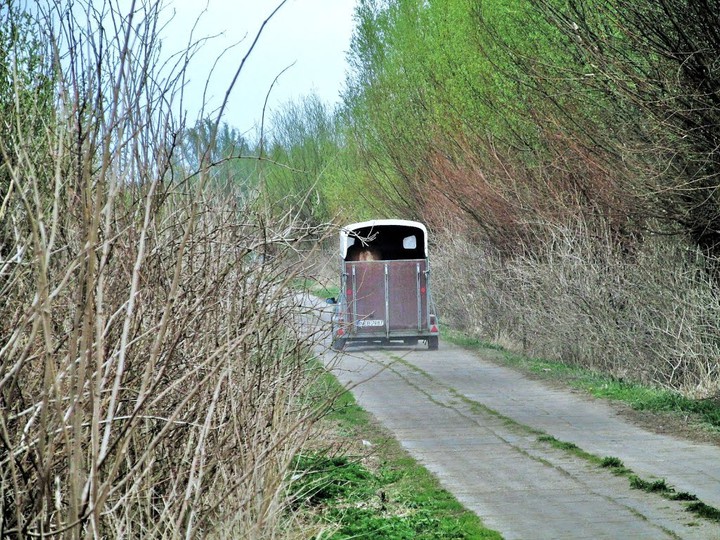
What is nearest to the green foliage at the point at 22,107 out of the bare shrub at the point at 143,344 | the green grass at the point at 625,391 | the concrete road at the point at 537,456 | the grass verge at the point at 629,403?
the bare shrub at the point at 143,344

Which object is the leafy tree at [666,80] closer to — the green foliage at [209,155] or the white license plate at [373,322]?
the green foliage at [209,155]

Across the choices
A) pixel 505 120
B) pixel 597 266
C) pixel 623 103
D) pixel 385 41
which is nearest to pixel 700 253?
pixel 623 103

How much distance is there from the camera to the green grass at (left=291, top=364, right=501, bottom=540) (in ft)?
25.8

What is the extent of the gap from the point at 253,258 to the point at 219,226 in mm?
1339

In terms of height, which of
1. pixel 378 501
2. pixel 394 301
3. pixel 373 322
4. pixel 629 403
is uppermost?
pixel 394 301

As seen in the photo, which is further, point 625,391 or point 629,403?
point 625,391

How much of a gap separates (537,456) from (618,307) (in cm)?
775

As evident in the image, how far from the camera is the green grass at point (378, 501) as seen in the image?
787 centimetres

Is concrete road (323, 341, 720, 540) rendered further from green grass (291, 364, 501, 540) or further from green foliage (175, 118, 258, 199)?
green foliage (175, 118, 258, 199)

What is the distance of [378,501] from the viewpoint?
8.84 meters

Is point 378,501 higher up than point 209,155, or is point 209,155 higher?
point 209,155

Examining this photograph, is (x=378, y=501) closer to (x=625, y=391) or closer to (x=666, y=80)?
(x=666, y=80)

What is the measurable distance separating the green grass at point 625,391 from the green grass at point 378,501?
415 cm

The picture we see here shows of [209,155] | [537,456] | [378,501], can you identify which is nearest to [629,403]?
[537,456]
